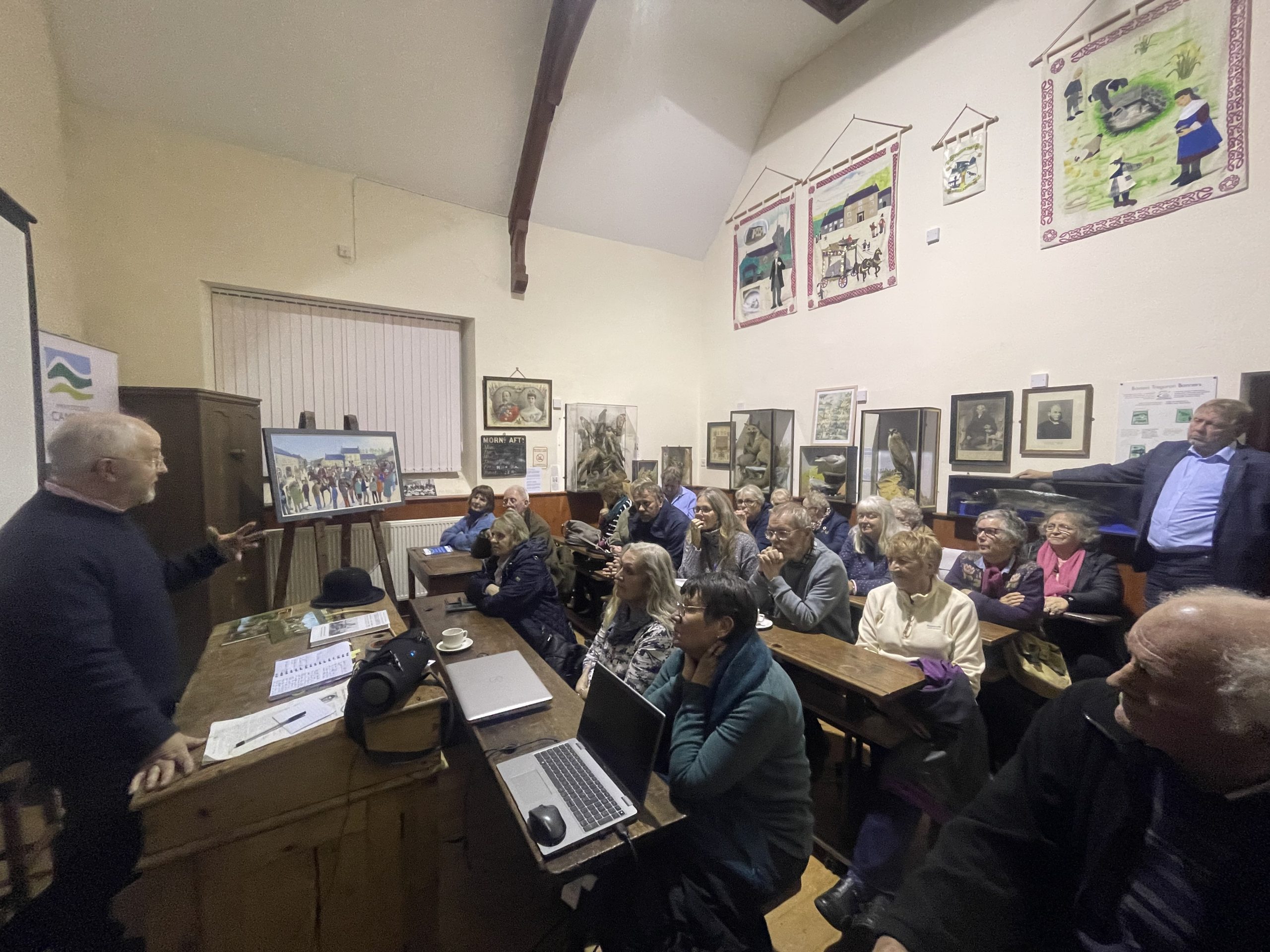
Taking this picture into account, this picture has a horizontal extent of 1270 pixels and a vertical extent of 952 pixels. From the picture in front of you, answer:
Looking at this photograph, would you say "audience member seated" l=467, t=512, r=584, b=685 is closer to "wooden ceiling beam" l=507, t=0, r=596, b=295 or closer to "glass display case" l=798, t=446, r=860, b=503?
"glass display case" l=798, t=446, r=860, b=503

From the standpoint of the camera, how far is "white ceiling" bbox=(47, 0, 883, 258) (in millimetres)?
3602

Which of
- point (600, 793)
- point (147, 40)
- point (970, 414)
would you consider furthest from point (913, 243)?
point (147, 40)

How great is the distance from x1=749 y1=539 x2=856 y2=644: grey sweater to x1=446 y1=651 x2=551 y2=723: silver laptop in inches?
45.8

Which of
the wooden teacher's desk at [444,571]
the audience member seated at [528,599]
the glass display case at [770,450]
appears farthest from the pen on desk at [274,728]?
the glass display case at [770,450]

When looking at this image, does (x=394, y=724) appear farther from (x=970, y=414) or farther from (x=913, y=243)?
(x=913, y=243)

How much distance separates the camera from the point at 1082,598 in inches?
111

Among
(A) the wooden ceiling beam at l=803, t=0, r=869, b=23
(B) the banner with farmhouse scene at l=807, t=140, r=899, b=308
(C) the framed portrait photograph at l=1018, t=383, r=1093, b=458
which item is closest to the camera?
(C) the framed portrait photograph at l=1018, t=383, r=1093, b=458

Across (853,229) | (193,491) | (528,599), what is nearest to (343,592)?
(528,599)

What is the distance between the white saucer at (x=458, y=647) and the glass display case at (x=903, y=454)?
347 cm

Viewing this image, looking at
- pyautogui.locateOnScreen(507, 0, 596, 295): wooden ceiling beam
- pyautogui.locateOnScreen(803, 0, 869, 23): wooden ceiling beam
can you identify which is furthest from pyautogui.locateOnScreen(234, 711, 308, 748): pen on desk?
pyautogui.locateOnScreen(803, 0, 869, 23): wooden ceiling beam

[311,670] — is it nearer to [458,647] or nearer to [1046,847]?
[458,647]

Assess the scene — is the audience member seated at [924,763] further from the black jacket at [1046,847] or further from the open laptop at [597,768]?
the open laptop at [597,768]

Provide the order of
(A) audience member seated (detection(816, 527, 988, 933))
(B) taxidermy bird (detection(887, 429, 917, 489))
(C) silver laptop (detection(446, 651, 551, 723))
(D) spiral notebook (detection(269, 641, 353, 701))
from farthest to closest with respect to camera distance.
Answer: (B) taxidermy bird (detection(887, 429, 917, 489))
(A) audience member seated (detection(816, 527, 988, 933))
(C) silver laptop (detection(446, 651, 551, 723))
(D) spiral notebook (detection(269, 641, 353, 701))

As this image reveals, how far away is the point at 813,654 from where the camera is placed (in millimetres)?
→ 2207
